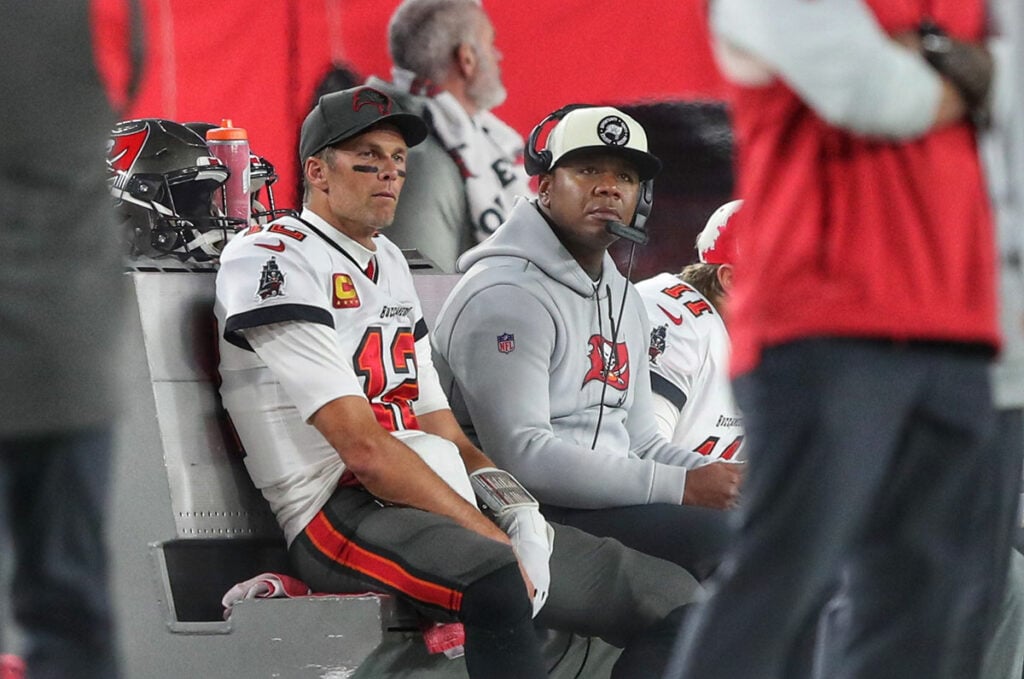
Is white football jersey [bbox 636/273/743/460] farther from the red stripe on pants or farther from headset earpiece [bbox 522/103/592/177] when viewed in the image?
the red stripe on pants

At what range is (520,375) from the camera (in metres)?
2.83

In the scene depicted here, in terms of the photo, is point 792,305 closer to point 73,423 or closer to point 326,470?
point 73,423

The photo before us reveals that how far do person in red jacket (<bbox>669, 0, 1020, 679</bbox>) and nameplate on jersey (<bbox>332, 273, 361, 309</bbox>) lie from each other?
1.36m

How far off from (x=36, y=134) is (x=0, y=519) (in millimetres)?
339

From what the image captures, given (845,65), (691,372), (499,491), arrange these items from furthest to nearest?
(691,372)
(499,491)
(845,65)

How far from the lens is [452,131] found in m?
4.33

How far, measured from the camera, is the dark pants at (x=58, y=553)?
1377mm

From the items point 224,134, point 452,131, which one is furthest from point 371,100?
point 452,131

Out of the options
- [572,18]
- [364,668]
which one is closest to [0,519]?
[364,668]

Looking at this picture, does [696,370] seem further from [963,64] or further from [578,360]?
[963,64]

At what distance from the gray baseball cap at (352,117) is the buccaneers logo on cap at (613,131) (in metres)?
0.37

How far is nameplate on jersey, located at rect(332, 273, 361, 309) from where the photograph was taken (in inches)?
107

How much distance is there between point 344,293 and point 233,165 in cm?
65

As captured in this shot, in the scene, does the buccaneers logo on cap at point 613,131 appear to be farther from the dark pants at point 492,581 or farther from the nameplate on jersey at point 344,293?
the dark pants at point 492,581
